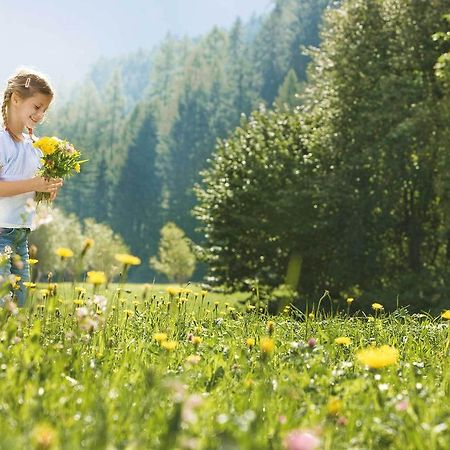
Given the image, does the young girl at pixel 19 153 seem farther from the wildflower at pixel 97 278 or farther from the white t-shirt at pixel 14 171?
the wildflower at pixel 97 278

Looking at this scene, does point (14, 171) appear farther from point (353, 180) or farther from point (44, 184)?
point (353, 180)

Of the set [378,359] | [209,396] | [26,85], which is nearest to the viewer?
[378,359]

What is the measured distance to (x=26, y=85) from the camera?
5.29 meters

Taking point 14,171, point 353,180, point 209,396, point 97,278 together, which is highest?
point 353,180

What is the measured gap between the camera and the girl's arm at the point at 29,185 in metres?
4.98

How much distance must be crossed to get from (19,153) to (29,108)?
0.34 metres

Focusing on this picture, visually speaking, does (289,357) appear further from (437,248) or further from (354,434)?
(437,248)

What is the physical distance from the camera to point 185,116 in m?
105

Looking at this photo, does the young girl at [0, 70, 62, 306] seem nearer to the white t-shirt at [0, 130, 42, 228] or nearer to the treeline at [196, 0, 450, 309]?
the white t-shirt at [0, 130, 42, 228]

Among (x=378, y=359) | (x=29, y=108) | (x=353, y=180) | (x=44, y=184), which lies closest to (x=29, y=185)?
(x=44, y=184)

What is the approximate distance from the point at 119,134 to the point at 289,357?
112m

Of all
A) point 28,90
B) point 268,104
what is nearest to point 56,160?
point 28,90

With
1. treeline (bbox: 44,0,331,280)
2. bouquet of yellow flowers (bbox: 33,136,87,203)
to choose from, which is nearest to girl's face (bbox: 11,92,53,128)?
bouquet of yellow flowers (bbox: 33,136,87,203)

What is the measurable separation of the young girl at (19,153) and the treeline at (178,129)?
248ft
